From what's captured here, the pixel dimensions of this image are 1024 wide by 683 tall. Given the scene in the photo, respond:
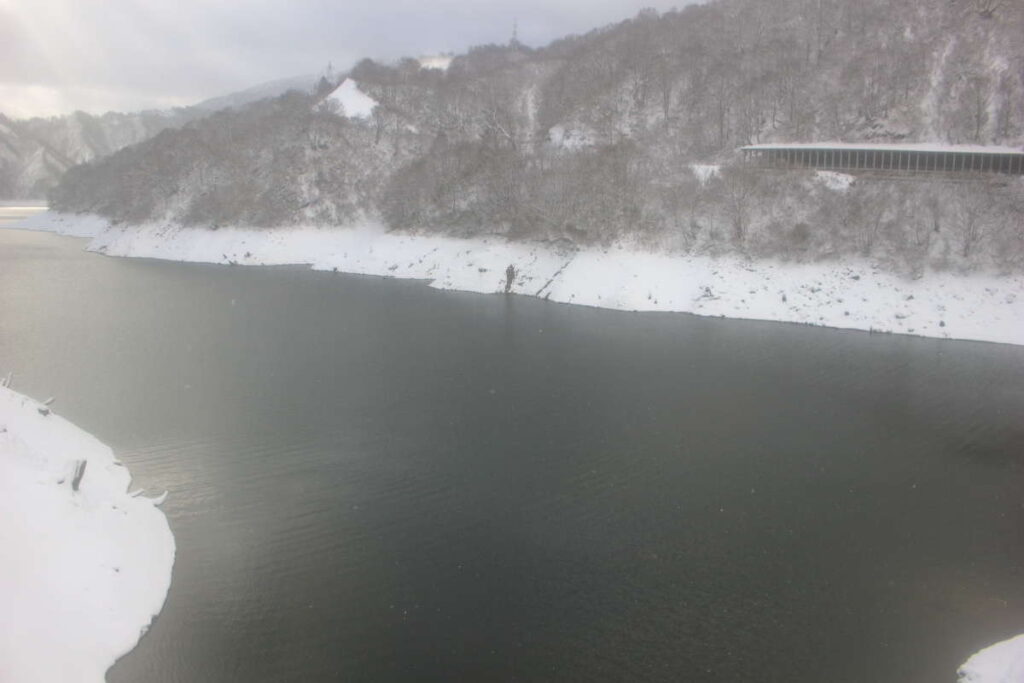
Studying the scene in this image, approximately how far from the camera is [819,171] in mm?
49125

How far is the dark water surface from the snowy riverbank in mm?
3292

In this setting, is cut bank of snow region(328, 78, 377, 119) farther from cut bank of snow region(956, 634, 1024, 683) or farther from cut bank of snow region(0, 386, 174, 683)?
cut bank of snow region(956, 634, 1024, 683)

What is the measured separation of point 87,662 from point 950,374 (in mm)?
30169

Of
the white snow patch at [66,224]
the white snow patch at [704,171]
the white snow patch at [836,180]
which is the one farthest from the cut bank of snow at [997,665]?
the white snow patch at [66,224]

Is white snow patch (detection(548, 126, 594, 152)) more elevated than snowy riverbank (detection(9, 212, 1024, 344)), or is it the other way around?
white snow patch (detection(548, 126, 594, 152))

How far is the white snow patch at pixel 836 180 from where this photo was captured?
154 feet

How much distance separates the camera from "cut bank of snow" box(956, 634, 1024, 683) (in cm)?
1102

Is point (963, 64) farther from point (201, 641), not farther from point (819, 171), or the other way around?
point (201, 641)

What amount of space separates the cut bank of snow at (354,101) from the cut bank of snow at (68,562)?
66142 mm

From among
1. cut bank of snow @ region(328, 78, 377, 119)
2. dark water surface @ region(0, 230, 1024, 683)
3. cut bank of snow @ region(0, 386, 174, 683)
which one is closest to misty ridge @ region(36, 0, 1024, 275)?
cut bank of snow @ region(328, 78, 377, 119)

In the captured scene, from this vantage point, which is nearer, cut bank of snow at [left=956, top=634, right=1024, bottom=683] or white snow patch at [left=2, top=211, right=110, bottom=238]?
cut bank of snow at [left=956, top=634, right=1024, bottom=683]

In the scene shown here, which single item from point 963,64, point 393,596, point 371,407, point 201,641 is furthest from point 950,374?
point 963,64

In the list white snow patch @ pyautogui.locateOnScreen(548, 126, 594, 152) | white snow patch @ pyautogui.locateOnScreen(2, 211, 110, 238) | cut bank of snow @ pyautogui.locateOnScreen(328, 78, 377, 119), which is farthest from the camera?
white snow patch @ pyautogui.locateOnScreen(2, 211, 110, 238)

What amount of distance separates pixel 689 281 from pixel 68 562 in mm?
Result: 35971
